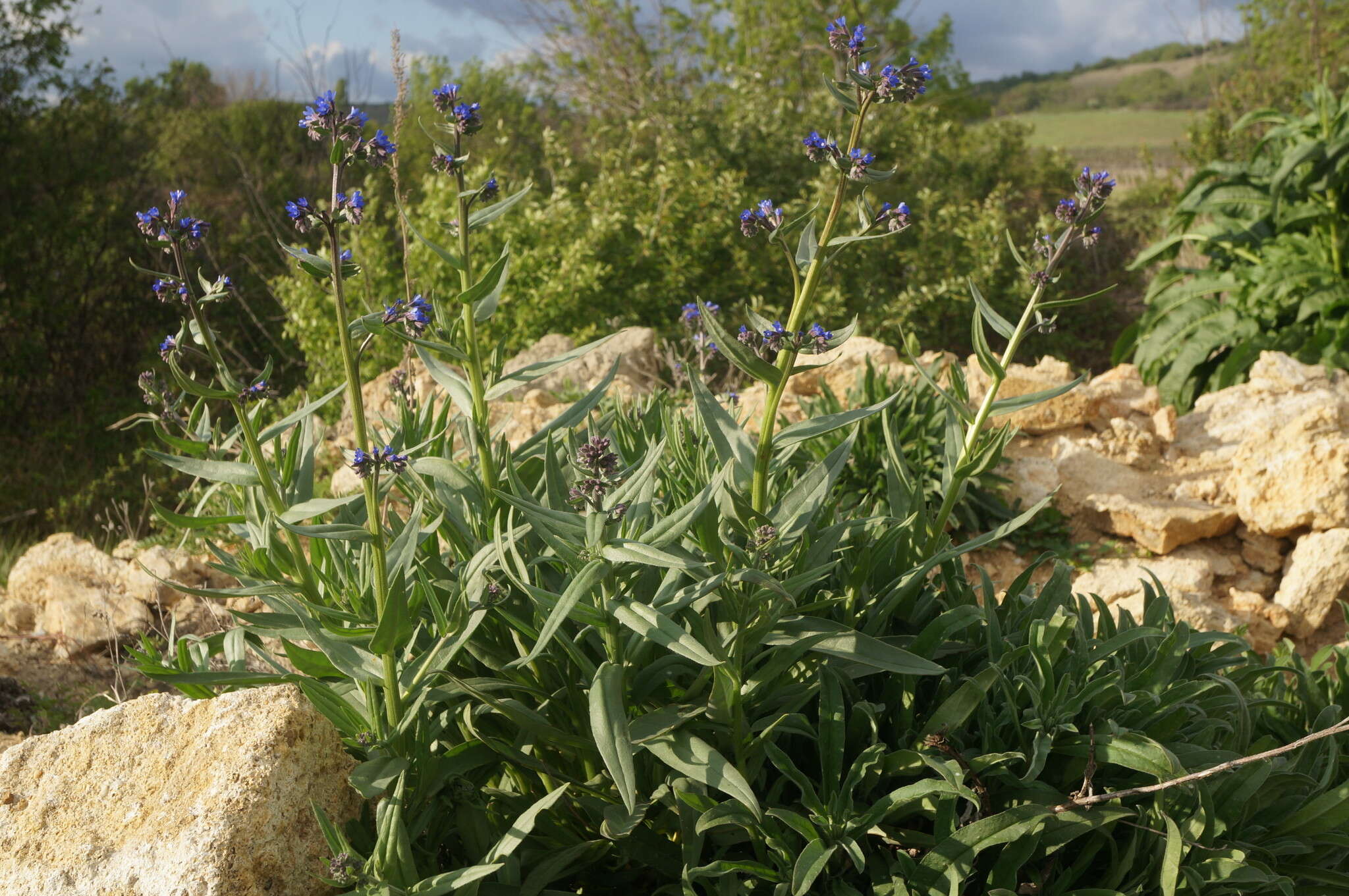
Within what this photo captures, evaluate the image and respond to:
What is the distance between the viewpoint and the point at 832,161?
2.16m

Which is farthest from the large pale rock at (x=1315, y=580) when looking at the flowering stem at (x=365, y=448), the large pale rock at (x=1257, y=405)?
the flowering stem at (x=365, y=448)

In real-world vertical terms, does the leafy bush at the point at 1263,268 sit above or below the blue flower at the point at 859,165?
below

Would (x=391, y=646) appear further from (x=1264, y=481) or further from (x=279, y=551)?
(x=1264, y=481)

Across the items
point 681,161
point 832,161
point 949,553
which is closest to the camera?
point 832,161

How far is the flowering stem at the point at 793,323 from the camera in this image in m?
2.06

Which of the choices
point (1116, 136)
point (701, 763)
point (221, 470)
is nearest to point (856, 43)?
point (701, 763)

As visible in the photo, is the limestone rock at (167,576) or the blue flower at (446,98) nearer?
the blue flower at (446,98)

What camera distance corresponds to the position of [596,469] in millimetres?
1885

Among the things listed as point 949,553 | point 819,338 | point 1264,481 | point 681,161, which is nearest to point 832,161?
point 819,338

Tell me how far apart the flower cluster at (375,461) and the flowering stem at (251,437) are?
0.33m

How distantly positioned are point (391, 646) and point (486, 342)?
573 centimetres

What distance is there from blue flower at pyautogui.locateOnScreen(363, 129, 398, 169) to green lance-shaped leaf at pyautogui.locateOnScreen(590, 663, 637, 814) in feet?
3.63

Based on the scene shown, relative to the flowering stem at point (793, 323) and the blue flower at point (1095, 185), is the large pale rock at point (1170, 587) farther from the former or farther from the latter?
the flowering stem at point (793, 323)

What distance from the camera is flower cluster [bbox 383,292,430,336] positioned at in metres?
2.07
